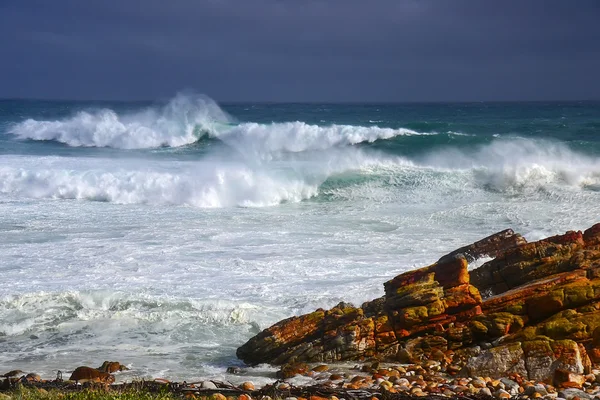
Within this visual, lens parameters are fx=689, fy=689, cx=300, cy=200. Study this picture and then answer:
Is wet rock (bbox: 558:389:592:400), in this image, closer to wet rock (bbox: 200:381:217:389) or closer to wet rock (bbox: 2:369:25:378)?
wet rock (bbox: 200:381:217:389)

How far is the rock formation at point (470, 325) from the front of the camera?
7906 mm

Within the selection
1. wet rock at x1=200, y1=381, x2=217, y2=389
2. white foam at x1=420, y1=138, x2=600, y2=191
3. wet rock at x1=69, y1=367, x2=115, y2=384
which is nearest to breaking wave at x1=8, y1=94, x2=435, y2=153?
white foam at x1=420, y1=138, x2=600, y2=191

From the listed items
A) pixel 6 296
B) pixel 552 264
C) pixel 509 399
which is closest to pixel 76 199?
pixel 6 296

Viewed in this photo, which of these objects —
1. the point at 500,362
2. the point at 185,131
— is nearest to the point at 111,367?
the point at 500,362

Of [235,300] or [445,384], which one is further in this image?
[235,300]

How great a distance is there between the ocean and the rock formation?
2.82 feet

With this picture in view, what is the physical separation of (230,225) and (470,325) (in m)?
10.9

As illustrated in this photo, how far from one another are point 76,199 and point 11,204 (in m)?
2.45

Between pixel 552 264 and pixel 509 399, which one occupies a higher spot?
pixel 552 264

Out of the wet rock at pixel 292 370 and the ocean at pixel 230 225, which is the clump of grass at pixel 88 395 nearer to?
the ocean at pixel 230 225

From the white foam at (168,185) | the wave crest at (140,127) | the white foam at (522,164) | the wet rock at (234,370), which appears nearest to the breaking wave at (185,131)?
the wave crest at (140,127)

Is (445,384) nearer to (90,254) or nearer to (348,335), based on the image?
(348,335)

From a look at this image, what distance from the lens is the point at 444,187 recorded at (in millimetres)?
26484

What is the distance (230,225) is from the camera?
1872 centimetres
